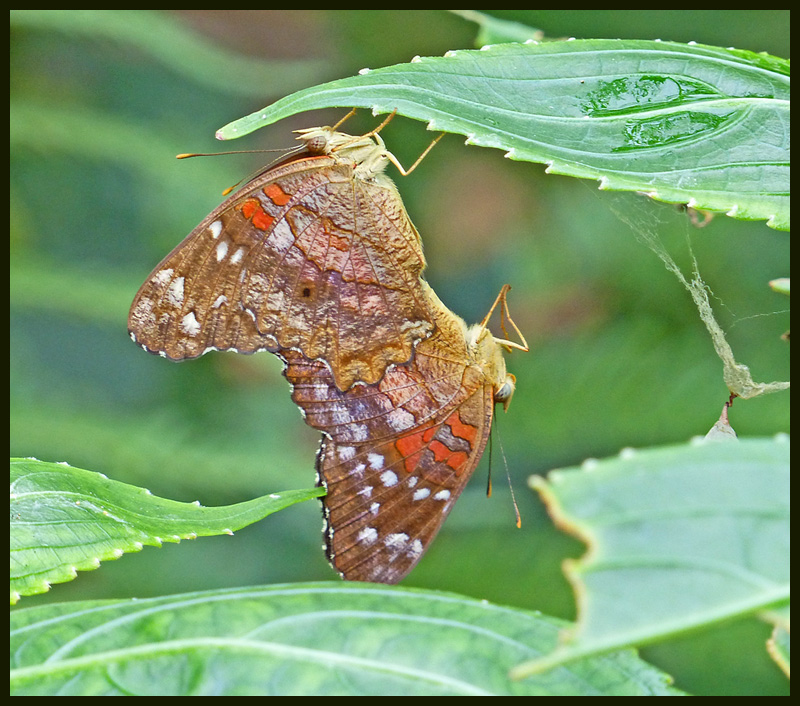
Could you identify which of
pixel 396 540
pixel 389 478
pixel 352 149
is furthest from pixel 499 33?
pixel 396 540

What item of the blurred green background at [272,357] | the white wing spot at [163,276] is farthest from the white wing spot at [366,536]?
the blurred green background at [272,357]

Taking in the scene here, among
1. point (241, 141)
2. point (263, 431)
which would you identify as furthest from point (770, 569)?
point (241, 141)

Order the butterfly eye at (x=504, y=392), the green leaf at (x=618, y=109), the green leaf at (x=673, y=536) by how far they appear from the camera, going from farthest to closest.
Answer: the butterfly eye at (x=504, y=392) < the green leaf at (x=618, y=109) < the green leaf at (x=673, y=536)

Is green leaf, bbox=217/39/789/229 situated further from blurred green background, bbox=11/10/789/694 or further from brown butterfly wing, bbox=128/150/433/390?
blurred green background, bbox=11/10/789/694

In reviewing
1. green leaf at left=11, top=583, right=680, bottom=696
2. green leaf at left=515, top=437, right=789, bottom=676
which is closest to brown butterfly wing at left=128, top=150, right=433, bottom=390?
green leaf at left=11, top=583, right=680, bottom=696

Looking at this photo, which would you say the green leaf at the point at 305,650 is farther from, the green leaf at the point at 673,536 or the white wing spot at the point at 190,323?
the white wing spot at the point at 190,323
